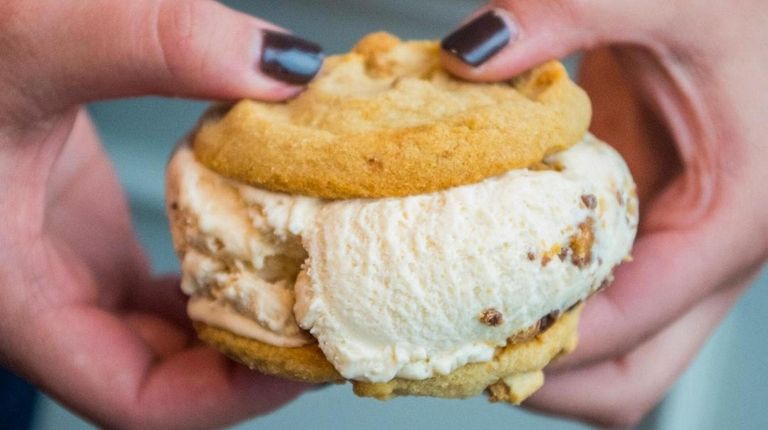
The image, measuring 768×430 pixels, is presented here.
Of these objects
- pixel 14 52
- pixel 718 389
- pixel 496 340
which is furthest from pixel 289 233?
pixel 718 389

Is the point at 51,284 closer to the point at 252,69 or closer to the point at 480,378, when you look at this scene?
the point at 252,69

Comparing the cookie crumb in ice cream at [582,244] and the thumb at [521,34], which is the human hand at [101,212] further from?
the cookie crumb in ice cream at [582,244]

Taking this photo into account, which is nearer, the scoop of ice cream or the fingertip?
the scoop of ice cream

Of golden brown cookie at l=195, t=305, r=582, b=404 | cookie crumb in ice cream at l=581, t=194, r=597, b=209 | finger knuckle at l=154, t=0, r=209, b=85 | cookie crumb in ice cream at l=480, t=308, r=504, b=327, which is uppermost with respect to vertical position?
finger knuckle at l=154, t=0, r=209, b=85

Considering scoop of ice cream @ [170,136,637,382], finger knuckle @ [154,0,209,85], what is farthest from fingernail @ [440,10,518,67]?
finger knuckle @ [154,0,209,85]

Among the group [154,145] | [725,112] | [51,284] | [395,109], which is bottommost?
[154,145]

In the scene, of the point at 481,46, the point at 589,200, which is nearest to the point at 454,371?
the point at 589,200

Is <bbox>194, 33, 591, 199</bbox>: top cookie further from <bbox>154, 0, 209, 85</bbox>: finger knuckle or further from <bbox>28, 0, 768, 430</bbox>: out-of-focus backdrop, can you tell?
<bbox>28, 0, 768, 430</bbox>: out-of-focus backdrop
